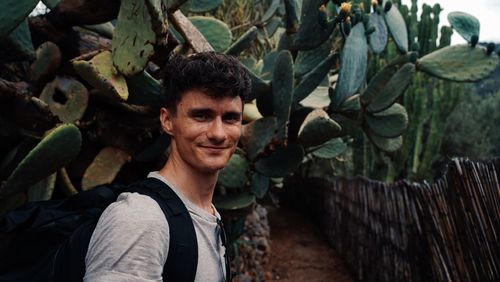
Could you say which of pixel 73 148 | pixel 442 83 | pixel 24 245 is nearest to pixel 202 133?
pixel 24 245

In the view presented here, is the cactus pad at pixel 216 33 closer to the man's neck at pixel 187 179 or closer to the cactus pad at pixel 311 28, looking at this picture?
the cactus pad at pixel 311 28

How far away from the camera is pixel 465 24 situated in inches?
163

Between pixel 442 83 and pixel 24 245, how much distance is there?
404 inches

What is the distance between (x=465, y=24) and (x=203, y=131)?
3509 millimetres

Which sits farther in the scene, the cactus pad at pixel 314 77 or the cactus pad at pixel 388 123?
the cactus pad at pixel 388 123

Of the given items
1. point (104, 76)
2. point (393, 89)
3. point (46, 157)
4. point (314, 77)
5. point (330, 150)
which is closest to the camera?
point (46, 157)

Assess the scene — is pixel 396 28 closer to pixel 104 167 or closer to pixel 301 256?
pixel 104 167

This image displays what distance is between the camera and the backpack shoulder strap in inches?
44.6

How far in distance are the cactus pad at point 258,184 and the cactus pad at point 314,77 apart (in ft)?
1.93

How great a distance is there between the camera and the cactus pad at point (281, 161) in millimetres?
3354

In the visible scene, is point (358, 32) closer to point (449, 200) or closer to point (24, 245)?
point (449, 200)

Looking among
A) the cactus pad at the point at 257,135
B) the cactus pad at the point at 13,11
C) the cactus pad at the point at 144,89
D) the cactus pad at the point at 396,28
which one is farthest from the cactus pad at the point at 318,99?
the cactus pad at the point at 13,11

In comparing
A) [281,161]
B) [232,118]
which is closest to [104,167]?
[281,161]

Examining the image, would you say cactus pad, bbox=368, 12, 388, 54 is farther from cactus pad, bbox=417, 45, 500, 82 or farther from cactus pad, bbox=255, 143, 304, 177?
cactus pad, bbox=255, 143, 304, 177
